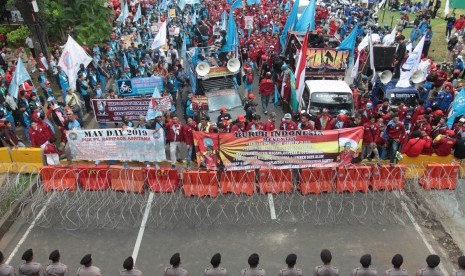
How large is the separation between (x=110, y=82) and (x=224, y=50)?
225 inches

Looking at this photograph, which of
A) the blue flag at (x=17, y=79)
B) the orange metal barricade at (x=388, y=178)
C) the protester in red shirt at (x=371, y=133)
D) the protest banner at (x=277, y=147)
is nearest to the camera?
the protest banner at (x=277, y=147)

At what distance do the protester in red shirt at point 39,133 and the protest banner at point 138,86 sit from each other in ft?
12.9

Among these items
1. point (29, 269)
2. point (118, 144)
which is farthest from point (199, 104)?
point (29, 269)

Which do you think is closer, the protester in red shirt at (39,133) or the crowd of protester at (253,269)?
the crowd of protester at (253,269)

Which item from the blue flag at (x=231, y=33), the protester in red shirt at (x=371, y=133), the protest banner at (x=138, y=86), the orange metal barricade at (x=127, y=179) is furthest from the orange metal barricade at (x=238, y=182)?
the blue flag at (x=231, y=33)

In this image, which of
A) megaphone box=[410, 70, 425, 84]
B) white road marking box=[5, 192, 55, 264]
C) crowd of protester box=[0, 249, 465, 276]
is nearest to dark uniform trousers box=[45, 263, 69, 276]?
crowd of protester box=[0, 249, 465, 276]

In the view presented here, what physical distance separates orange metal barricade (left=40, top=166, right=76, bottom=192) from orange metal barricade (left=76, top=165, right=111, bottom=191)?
211 mm

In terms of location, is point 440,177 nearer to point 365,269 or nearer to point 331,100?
point 331,100

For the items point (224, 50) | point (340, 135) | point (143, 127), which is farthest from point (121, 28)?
point (340, 135)

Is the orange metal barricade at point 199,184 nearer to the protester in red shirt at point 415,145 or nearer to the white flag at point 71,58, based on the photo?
the protester in red shirt at point 415,145

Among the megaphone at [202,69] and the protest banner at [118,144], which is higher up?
the megaphone at [202,69]

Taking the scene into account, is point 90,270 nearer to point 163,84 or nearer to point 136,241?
point 136,241

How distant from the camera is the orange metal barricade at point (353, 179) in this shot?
11.1 metres

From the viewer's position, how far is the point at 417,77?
15.5 meters
